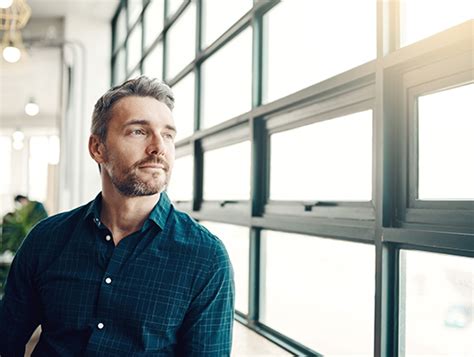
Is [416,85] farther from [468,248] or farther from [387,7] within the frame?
[468,248]

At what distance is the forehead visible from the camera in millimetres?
1333

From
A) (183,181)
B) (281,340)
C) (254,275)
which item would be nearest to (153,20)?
(183,181)

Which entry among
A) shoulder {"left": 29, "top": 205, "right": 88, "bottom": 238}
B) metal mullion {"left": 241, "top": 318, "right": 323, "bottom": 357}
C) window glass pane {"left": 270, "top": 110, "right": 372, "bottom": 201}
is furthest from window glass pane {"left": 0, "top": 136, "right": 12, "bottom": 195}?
shoulder {"left": 29, "top": 205, "right": 88, "bottom": 238}

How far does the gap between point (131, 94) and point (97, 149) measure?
0.16 m

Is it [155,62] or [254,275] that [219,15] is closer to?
[254,275]

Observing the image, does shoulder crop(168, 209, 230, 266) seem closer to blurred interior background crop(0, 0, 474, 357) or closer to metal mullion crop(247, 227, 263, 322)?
blurred interior background crop(0, 0, 474, 357)

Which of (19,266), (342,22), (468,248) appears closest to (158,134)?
(19,266)

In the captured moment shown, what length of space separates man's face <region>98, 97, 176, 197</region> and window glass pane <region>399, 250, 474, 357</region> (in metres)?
0.62

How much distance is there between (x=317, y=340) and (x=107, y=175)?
943 millimetres

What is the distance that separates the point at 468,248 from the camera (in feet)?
3.65

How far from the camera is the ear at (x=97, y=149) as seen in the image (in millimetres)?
1389

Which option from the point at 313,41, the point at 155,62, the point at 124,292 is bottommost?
the point at 124,292

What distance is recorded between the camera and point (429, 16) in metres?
1.39

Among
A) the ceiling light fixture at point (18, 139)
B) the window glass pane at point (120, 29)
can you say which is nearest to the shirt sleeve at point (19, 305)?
the window glass pane at point (120, 29)
